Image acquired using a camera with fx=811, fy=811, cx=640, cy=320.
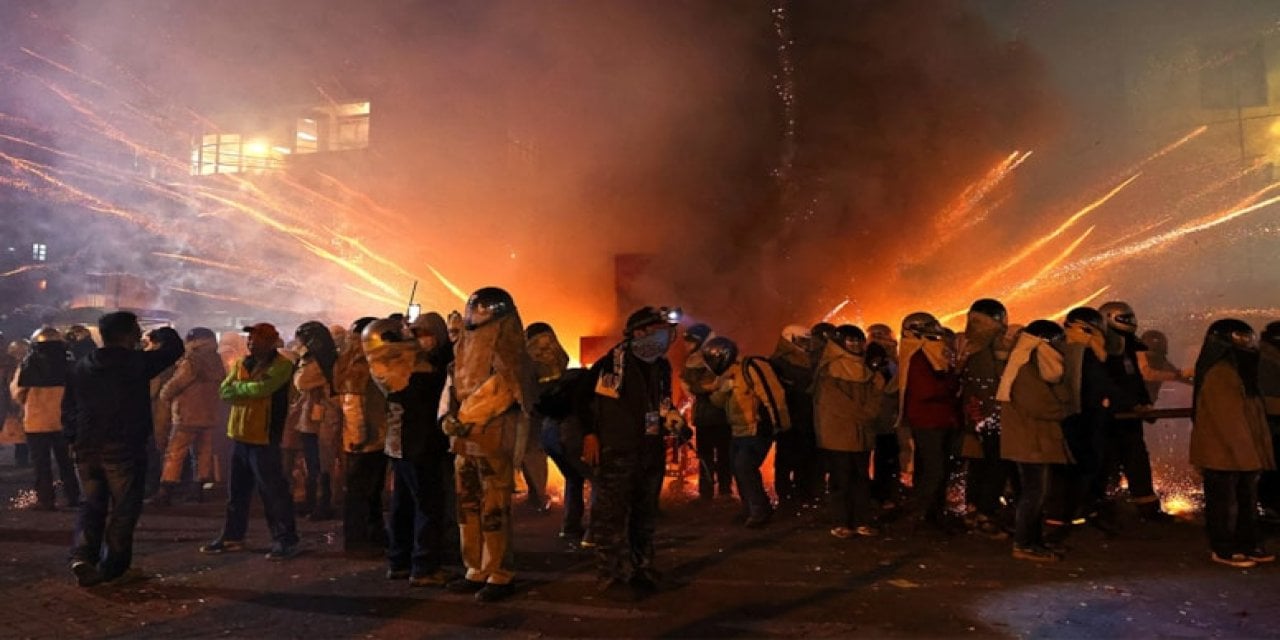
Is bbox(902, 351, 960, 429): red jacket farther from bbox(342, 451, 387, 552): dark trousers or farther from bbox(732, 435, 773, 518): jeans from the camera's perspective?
bbox(342, 451, 387, 552): dark trousers

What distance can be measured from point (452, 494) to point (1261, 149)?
18164mm

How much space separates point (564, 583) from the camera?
12.7ft

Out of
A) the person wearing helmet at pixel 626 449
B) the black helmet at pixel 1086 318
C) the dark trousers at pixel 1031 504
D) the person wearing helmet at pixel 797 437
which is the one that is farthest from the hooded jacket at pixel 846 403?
the person wearing helmet at pixel 626 449

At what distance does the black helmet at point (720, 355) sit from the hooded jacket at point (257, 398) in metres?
2.59

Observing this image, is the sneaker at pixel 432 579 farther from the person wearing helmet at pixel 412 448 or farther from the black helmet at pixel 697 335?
the black helmet at pixel 697 335

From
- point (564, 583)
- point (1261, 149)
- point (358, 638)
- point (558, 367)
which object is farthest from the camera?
point (1261, 149)

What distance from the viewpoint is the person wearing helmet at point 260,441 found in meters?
4.47

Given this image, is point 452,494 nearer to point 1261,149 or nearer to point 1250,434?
point 1250,434

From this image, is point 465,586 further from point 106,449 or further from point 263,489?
point 106,449

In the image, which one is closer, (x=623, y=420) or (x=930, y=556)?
(x=623, y=420)

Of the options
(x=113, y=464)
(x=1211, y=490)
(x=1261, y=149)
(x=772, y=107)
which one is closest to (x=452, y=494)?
(x=113, y=464)

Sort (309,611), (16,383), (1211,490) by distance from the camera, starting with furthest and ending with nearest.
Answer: (16,383)
(1211,490)
(309,611)

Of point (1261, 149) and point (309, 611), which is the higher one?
point (1261, 149)

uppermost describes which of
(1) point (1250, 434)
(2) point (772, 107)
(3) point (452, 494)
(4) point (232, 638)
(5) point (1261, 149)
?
(5) point (1261, 149)
